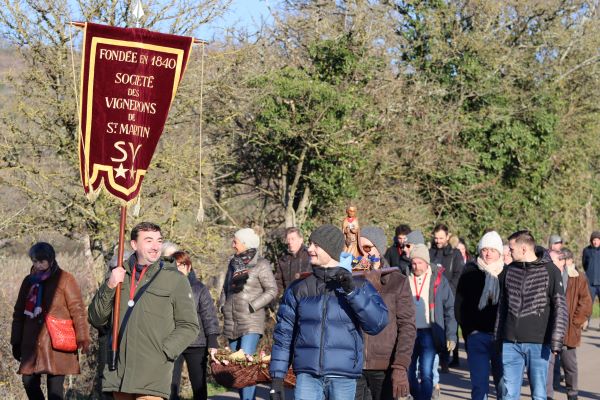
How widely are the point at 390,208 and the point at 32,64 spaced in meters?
7.72

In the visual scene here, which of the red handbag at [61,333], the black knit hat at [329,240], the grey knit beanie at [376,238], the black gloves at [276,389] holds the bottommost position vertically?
the black gloves at [276,389]

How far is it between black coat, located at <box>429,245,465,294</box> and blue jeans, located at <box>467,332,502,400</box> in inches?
167

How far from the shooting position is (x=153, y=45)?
7812 mm

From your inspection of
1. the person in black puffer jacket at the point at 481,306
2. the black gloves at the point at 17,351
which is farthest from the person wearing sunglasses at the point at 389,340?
the black gloves at the point at 17,351

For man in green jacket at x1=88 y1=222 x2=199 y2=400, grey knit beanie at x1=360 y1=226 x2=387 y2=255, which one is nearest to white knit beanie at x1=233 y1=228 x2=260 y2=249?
grey knit beanie at x1=360 y1=226 x2=387 y2=255

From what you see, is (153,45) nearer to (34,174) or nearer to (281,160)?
(34,174)

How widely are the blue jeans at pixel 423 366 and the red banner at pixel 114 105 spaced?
3.80 metres

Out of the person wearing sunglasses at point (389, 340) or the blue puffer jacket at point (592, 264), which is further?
the blue puffer jacket at point (592, 264)

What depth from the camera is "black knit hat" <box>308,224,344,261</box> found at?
663 cm

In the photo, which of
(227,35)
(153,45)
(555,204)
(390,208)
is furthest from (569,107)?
(153,45)

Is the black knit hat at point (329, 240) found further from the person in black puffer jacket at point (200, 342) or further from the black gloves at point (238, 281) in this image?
the black gloves at point (238, 281)

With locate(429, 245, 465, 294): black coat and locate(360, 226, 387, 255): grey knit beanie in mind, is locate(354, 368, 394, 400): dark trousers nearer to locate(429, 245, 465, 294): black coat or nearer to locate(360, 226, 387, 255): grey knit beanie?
locate(360, 226, 387, 255): grey knit beanie

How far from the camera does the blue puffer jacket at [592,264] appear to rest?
20328 mm

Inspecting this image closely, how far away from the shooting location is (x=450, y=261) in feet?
48.1
